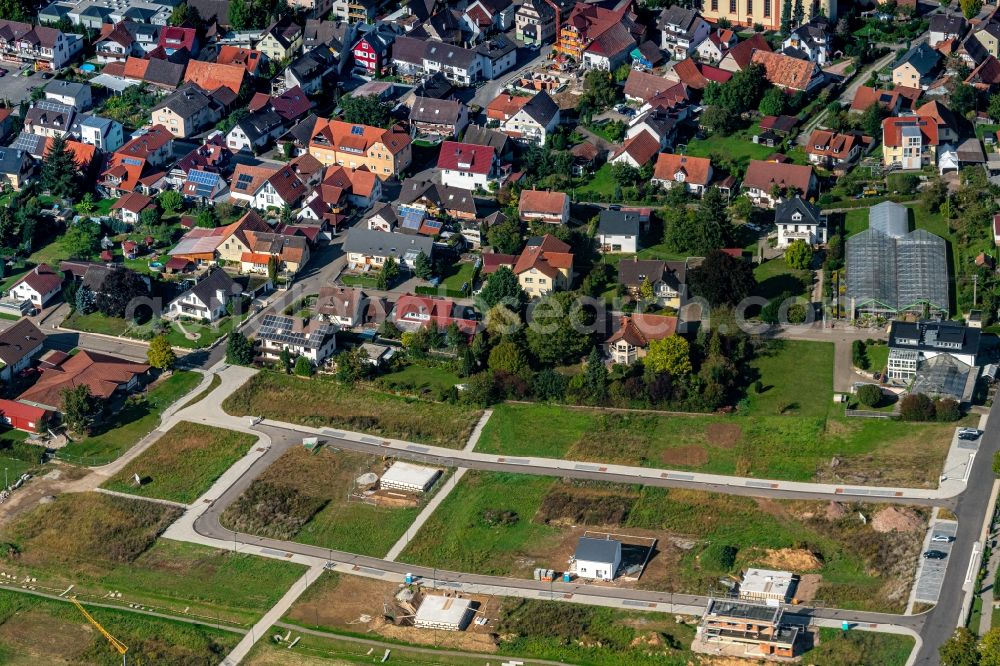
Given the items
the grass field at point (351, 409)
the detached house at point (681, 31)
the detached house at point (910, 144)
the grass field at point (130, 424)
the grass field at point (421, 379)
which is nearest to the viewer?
the grass field at point (130, 424)

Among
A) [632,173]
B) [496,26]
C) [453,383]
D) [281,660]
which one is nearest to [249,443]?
[453,383]

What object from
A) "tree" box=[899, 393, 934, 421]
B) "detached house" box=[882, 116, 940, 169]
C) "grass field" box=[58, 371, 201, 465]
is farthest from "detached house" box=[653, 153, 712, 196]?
"grass field" box=[58, 371, 201, 465]

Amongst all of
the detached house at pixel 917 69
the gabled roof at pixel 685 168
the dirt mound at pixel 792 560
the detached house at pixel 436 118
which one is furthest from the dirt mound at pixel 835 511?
the detached house at pixel 436 118

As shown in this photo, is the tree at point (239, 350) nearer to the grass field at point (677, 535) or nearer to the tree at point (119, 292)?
the tree at point (119, 292)

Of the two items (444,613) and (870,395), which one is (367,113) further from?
(444,613)

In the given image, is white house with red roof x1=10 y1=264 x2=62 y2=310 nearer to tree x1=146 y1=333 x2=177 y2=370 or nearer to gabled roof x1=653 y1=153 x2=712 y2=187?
tree x1=146 y1=333 x2=177 y2=370

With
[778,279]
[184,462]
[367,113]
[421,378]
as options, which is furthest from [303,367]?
[367,113]
